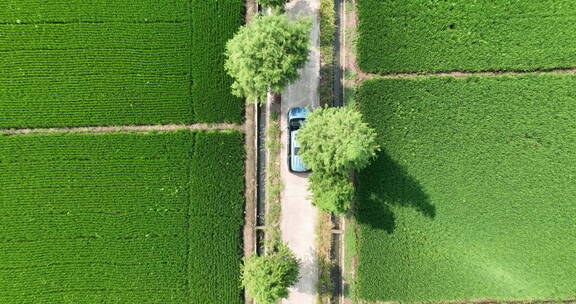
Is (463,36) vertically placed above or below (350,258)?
above

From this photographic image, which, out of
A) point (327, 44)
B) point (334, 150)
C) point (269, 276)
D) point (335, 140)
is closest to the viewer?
point (335, 140)

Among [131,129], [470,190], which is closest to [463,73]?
[470,190]

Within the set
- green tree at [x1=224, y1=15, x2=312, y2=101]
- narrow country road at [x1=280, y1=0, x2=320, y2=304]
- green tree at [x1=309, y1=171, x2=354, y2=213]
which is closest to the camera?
green tree at [x1=224, y1=15, x2=312, y2=101]

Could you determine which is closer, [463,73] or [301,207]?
[301,207]

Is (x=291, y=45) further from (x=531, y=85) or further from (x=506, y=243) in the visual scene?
(x=506, y=243)

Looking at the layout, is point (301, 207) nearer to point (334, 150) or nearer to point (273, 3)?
point (334, 150)

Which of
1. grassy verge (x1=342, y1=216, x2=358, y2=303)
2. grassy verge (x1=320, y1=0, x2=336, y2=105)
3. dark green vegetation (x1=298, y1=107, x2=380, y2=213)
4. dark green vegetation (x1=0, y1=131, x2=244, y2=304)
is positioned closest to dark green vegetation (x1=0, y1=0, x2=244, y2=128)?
dark green vegetation (x1=0, y1=131, x2=244, y2=304)

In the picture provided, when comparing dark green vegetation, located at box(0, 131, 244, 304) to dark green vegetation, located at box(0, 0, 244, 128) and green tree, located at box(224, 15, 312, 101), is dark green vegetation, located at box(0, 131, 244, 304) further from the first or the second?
green tree, located at box(224, 15, 312, 101)

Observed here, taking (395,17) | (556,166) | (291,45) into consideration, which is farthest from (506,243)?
(291,45)
